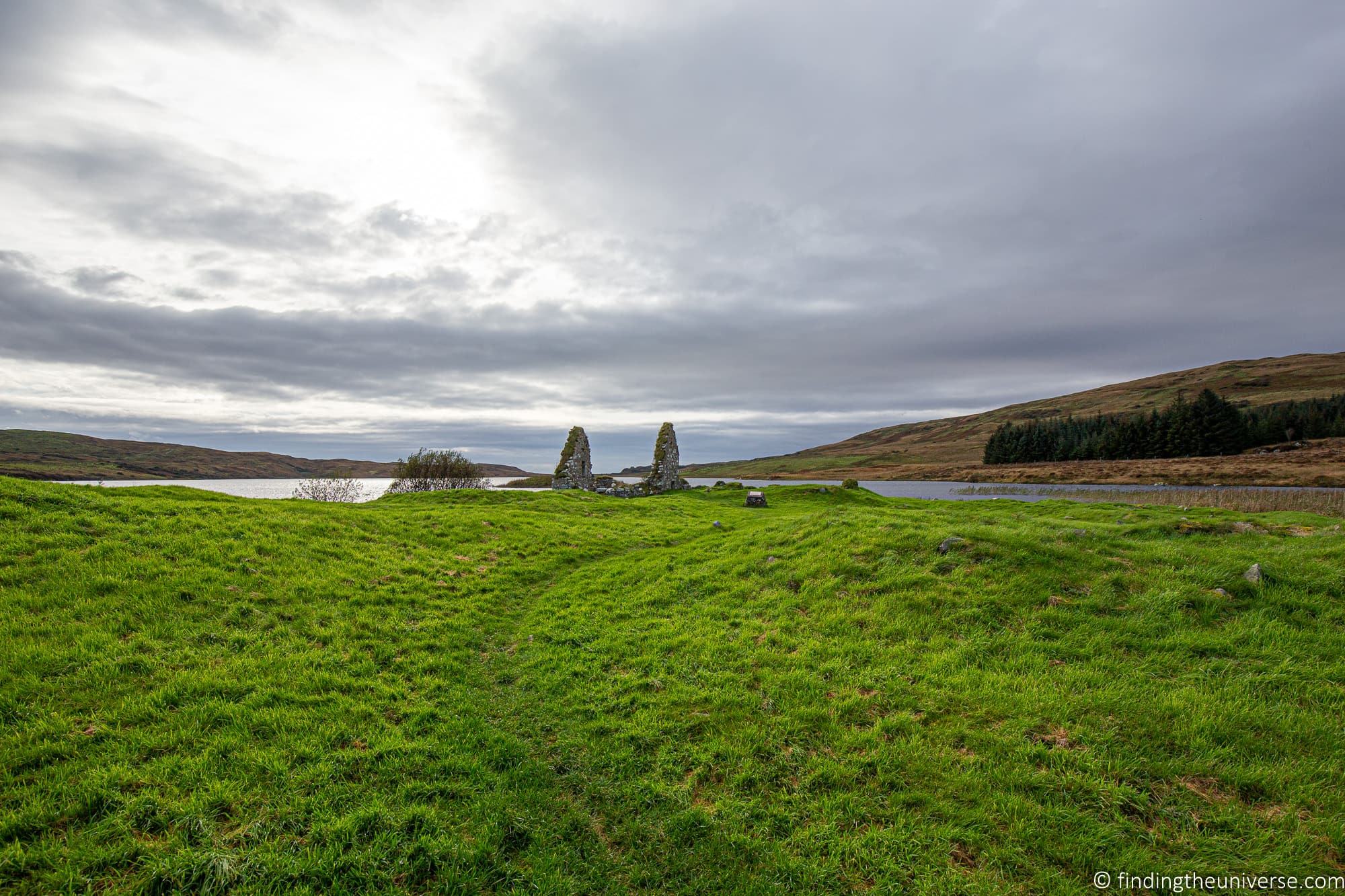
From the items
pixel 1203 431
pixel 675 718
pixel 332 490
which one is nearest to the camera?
pixel 675 718

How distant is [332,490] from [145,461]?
170 meters

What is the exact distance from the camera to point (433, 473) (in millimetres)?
58469

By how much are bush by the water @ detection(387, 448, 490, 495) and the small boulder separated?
5217 centimetres

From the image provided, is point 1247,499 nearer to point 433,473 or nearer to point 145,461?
point 433,473

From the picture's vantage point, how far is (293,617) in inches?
426

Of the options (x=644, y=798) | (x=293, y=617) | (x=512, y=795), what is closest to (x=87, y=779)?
(x=512, y=795)

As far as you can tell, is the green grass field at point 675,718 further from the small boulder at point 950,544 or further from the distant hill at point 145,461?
the distant hill at point 145,461

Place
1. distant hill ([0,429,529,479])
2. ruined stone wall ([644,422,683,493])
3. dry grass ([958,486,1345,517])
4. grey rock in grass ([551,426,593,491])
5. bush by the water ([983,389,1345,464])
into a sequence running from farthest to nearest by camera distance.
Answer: distant hill ([0,429,529,479])
bush by the water ([983,389,1345,464])
ruined stone wall ([644,422,683,493])
grey rock in grass ([551,426,593,491])
dry grass ([958,486,1345,517])

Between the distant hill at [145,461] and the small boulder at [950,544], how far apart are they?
115 metres

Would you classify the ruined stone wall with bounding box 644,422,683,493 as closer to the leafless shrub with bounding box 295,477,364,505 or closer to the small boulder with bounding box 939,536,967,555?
the leafless shrub with bounding box 295,477,364,505

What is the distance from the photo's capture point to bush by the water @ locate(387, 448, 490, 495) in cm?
Answer: 5653

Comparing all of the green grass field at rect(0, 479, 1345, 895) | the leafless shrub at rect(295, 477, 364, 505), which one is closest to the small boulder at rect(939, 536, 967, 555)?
the green grass field at rect(0, 479, 1345, 895)

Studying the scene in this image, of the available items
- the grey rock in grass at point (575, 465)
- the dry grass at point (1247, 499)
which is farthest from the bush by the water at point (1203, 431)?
the grey rock in grass at point (575, 465)

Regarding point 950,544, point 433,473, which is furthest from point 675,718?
point 433,473
